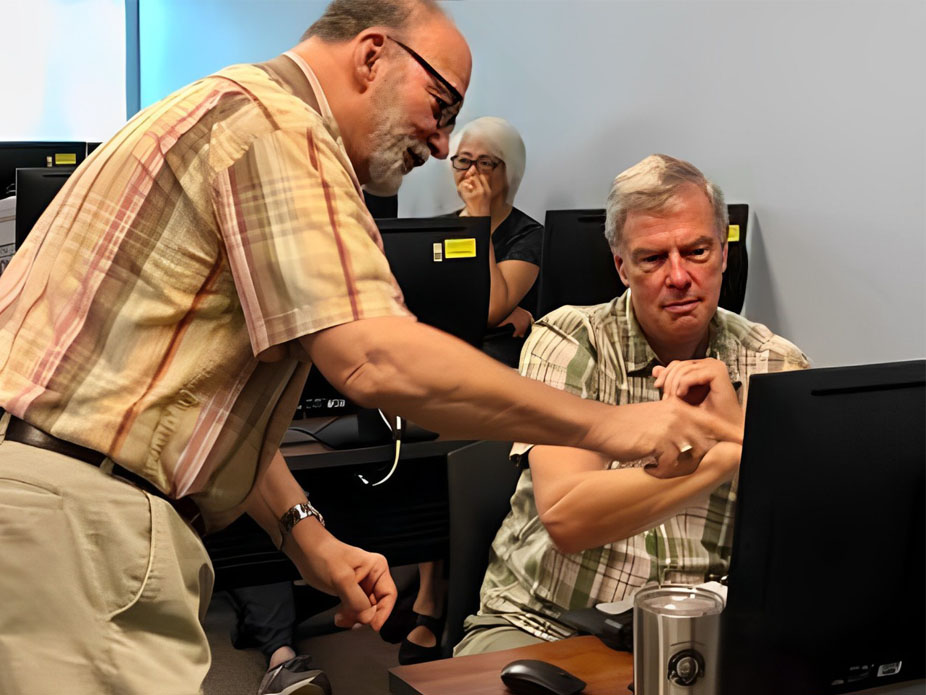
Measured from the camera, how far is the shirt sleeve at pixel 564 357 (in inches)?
76.4

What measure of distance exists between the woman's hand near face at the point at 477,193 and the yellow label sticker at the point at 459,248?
58.0 inches

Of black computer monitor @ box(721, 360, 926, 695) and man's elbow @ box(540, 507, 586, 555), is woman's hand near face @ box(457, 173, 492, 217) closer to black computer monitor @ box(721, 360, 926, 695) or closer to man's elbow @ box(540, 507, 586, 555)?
man's elbow @ box(540, 507, 586, 555)

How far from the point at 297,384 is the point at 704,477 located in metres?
0.70

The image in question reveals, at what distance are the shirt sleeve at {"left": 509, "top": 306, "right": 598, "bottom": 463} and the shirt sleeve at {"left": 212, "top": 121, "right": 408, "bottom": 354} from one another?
2.82 ft

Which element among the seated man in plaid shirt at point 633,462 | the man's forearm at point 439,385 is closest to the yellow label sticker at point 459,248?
the seated man in plaid shirt at point 633,462

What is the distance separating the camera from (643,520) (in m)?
1.70

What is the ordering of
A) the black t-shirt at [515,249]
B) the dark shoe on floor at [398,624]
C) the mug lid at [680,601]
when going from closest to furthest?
1. the mug lid at [680,601]
2. the dark shoe on floor at [398,624]
3. the black t-shirt at [515,249]

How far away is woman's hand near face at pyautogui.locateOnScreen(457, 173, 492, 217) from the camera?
4.23 metres

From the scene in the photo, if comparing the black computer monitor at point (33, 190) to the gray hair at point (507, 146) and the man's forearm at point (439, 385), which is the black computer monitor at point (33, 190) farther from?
the man's forearm at point (439, 385)

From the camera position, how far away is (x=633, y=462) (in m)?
1.71

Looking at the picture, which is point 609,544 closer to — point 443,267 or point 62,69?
point 443,267

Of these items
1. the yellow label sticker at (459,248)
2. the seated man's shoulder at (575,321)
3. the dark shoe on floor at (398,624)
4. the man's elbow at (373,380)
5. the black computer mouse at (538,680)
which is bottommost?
the dark shoe on floor at (398,624)

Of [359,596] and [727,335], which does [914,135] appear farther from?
[359,596]

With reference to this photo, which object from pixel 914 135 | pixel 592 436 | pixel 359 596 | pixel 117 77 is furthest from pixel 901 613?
pixel 117 77
